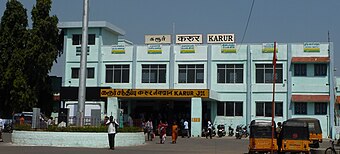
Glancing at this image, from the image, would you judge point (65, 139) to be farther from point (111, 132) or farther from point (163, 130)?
point (163, 130)

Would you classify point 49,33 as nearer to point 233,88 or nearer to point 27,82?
point 27,82

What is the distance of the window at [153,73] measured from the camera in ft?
173

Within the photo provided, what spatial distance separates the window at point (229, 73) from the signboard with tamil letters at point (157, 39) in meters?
5.95

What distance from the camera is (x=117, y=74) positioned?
176 feet

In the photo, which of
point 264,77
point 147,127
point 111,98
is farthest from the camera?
point 264,77

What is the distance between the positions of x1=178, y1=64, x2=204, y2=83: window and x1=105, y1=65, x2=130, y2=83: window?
18.1 feet

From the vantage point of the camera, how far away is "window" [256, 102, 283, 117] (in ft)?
165

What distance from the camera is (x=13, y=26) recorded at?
53312mm

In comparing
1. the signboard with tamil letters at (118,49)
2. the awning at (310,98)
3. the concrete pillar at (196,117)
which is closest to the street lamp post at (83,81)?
the concrete pillar at (196,117)

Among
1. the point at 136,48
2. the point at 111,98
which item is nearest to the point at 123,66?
the point at 136,48

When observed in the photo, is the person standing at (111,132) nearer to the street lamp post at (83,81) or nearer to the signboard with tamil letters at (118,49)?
the street lamp post at (83,81)

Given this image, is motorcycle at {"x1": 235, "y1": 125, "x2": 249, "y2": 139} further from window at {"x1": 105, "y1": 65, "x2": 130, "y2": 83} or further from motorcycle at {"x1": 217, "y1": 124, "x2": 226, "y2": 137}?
window at {"x1": 105, "y1": 65, "x2": 130, "y2": 83}

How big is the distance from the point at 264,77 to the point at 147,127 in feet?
57.4

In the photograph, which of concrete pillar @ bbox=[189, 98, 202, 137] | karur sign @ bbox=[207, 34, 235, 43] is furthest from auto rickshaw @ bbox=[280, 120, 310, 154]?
karur sign @ bbox=[207, 34, 235, 43]
